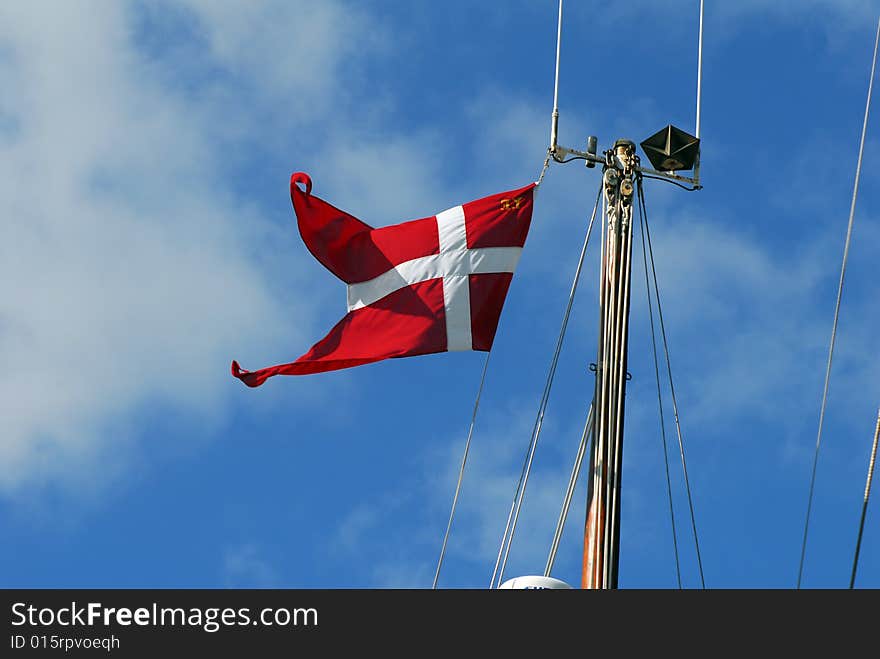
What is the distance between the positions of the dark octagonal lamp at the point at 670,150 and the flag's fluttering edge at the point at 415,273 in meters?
2.44

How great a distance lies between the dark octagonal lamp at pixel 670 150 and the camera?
3378cm

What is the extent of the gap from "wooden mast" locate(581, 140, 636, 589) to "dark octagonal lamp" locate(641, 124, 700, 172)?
1.79ft

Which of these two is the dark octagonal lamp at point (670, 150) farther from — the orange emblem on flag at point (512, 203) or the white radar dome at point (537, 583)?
the white radar dome at point (537, 583)

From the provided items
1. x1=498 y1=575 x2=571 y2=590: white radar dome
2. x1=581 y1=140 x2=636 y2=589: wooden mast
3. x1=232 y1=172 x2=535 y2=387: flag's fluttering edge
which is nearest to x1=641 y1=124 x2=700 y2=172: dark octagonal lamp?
x1=581 y1=140 x2=636 y2=589: wooden mast

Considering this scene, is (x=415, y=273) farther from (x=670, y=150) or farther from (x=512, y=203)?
(x=670, y=150)

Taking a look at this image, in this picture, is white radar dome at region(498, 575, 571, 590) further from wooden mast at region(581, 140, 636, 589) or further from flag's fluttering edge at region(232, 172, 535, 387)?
flag's fluttering edge at region(232, 172, 535, 387)

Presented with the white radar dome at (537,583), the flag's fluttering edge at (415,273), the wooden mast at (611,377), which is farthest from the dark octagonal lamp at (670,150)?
the white radar dome at (537,583)

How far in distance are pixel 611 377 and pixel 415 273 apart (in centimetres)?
436

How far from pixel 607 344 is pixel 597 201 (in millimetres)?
3171
